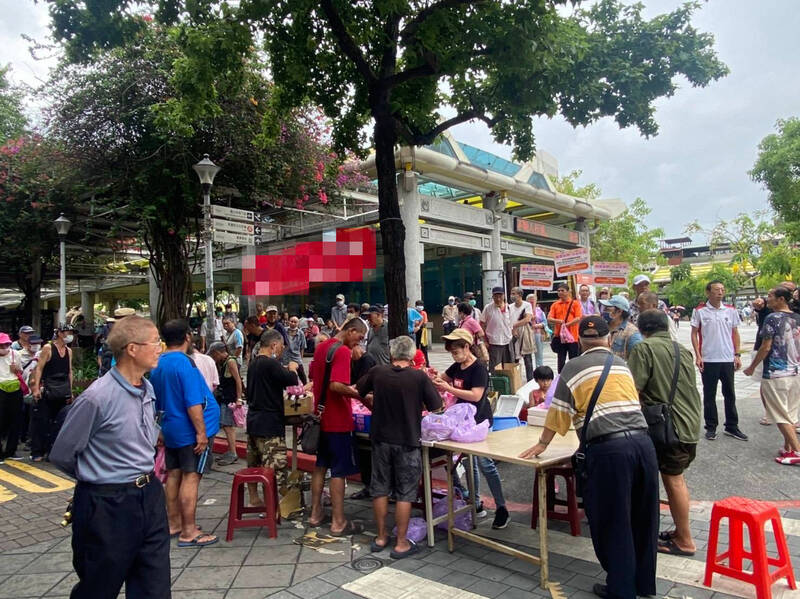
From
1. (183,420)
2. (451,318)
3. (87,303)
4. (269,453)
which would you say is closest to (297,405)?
(269,453)

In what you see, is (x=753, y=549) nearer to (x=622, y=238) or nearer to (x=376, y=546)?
(x=376, y=546)

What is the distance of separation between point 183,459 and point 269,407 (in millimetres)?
920

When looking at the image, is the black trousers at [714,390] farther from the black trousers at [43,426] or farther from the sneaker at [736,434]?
the black trousers at [43,426]

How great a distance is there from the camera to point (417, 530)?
4.51 metres

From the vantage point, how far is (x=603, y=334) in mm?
3598

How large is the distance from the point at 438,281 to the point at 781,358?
20.7 meters

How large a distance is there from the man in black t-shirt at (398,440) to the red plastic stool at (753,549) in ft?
6.66

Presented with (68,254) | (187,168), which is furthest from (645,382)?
(68,254)

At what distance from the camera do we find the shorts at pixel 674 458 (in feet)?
12.7

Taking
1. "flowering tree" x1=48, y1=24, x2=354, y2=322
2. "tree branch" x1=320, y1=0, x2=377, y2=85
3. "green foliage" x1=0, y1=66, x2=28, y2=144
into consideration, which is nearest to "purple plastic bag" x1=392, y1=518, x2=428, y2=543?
"tree branch" x1=320, y1=0, x2=377, y2=85

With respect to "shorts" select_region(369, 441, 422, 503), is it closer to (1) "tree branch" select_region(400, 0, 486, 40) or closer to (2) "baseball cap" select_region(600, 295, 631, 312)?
(2) "baseball cap" select_region(600, 295, 631, 312)

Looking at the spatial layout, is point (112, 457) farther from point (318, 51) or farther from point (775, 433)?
point (775, 433)

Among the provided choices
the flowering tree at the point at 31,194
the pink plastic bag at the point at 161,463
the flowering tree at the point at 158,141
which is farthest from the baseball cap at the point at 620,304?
the flowering tree at the point at 31,194

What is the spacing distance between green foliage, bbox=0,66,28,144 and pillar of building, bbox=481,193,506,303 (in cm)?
1661
